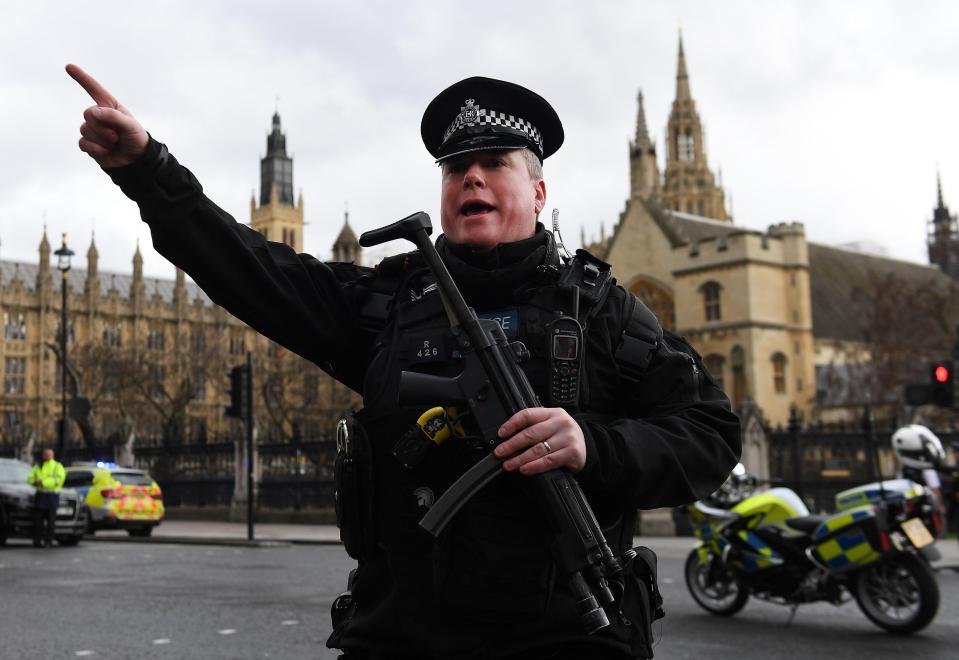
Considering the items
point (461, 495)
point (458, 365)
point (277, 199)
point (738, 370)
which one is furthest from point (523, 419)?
point (277, 199)

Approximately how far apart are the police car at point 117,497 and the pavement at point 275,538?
34 centimetres

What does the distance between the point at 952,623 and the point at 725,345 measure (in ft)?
137

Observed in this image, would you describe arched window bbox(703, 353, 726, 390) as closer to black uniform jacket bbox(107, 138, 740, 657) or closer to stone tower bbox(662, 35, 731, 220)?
stone tower bbox(662, 35, 731, 220)

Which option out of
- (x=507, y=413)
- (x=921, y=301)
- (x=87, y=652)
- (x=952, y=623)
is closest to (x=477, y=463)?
(x=507, y=413)

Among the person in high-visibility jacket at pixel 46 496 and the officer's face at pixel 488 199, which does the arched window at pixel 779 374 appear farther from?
the officer's face at pixel 488 199

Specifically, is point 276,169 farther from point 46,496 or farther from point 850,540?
point 850,540

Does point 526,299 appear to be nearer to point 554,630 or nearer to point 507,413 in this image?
point 507,413

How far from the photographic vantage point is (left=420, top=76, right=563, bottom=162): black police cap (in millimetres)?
2582

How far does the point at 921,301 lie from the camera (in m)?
46.4

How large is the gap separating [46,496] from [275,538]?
13.4ft

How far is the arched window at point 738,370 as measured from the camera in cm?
4934

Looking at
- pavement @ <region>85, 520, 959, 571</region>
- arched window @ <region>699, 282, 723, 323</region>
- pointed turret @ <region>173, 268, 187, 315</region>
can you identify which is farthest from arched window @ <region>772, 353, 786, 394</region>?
pointed turret @ <region>173, 268, 187, 315</region>

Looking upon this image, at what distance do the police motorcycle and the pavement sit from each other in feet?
19.5

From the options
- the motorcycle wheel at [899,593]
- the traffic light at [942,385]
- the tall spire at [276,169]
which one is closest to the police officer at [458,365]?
the motorcycle wheel at [899,593]
